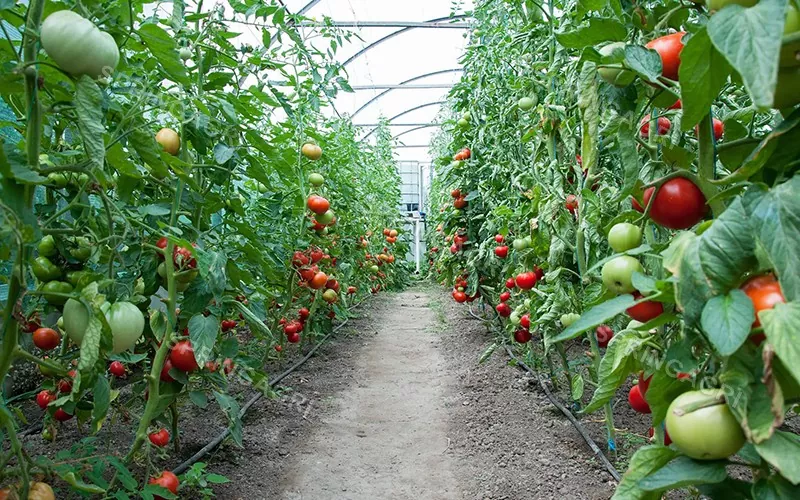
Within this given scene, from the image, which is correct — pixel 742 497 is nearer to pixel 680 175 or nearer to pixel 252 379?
pixel 680 175

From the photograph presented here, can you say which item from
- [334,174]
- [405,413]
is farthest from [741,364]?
[334,174]

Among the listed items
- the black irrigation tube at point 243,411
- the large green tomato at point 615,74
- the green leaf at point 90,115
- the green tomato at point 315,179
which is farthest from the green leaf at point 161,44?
the green tomato at point 315,179

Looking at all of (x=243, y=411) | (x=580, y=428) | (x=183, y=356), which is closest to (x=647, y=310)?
(x=183, y=356)

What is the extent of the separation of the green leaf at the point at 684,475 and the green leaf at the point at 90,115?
887mm

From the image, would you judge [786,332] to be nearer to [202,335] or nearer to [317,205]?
[202,335]

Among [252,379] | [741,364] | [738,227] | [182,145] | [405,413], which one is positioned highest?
[182,145]

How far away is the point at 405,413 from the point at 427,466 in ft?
2.49

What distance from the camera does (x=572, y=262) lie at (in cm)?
256

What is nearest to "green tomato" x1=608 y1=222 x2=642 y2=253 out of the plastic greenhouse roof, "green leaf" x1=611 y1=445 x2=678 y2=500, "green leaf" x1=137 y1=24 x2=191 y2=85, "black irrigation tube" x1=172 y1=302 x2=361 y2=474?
"green leaf" x1=611 y1=445 x2=678 y2=500

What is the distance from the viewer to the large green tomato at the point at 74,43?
820 millimetres

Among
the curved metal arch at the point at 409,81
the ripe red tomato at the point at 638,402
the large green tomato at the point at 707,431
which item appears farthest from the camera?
the curved metal arch at the point at 409,81

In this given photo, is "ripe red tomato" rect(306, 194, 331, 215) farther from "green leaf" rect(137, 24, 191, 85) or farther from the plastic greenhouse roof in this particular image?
the plastic greenhouse roof

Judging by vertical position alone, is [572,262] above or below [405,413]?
above

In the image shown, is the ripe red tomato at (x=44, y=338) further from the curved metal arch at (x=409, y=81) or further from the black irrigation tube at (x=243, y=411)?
the curved metal arch at (x=409, y=81)
